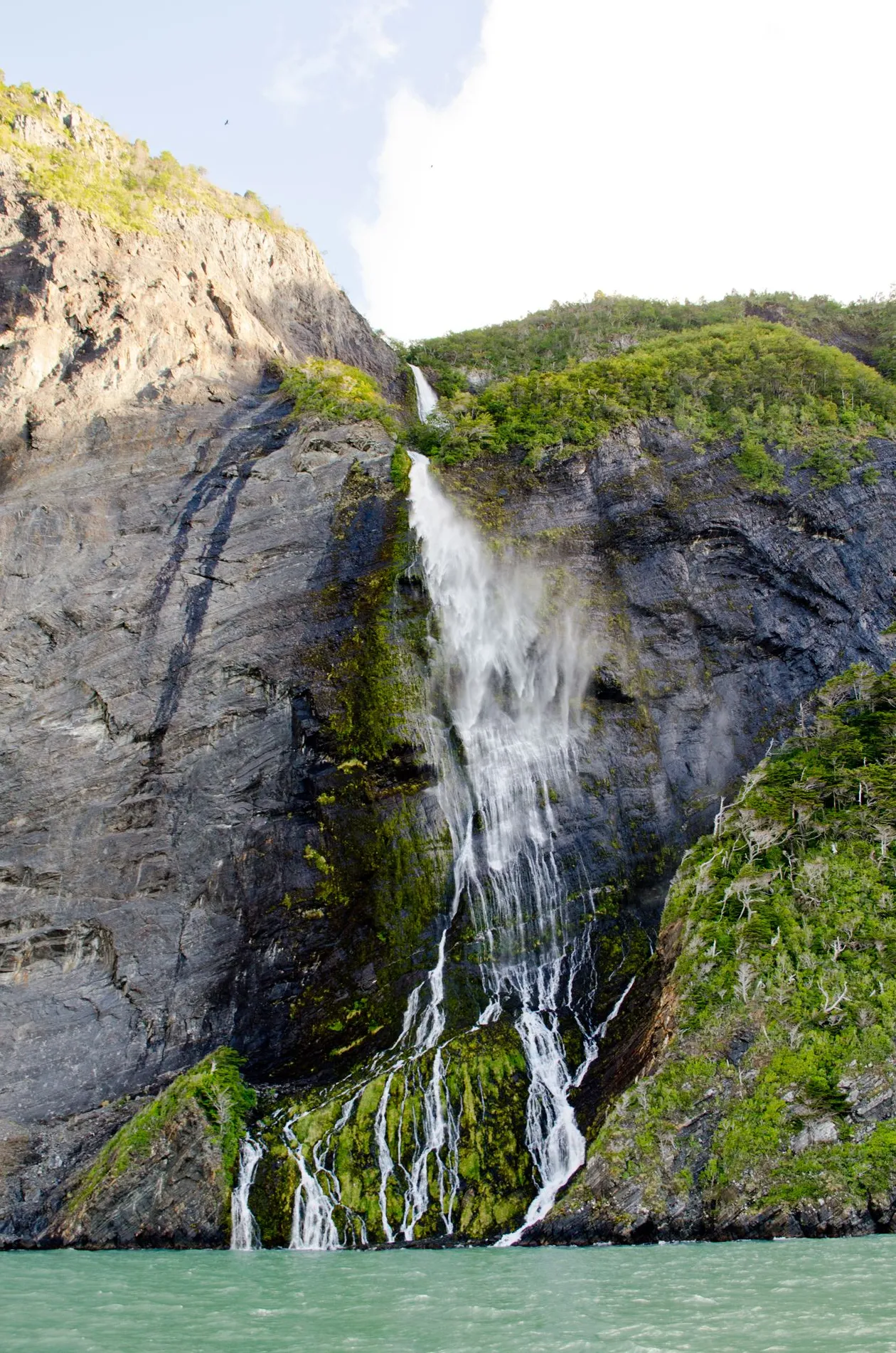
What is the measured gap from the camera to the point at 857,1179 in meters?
11.7

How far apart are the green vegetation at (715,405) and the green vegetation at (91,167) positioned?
11973mm

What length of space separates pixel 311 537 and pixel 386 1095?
13.5m

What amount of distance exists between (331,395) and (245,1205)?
842 inches

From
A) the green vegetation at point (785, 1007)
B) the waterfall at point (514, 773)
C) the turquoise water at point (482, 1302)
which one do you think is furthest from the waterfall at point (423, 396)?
the turquoise water at point (482, 1302)

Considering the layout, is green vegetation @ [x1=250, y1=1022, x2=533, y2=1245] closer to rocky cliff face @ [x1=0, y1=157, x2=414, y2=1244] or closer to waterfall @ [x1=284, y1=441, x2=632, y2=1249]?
waterfall @ [x1=284, y1=441, x2=632, y2=1249]

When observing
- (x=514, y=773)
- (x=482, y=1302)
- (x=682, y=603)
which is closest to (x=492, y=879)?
(x=514, y=773)

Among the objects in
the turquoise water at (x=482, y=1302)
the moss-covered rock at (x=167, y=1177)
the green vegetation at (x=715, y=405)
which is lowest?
the turquoise water at (x=482, y=1302)

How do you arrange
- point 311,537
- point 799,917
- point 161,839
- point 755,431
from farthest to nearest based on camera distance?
point 755,431
point 311,537
point 161,839
point 799,917

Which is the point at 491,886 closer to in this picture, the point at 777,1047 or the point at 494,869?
the point at 494,869

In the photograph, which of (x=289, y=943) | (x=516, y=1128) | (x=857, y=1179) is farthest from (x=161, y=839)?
(x=857, y=1179)

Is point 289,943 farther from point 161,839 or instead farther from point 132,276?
point 132,276

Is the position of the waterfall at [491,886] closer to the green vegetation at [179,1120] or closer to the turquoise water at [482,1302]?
the green vegetation at [179,1120]

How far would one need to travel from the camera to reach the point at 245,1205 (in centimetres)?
1383

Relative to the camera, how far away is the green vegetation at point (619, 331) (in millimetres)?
37000
